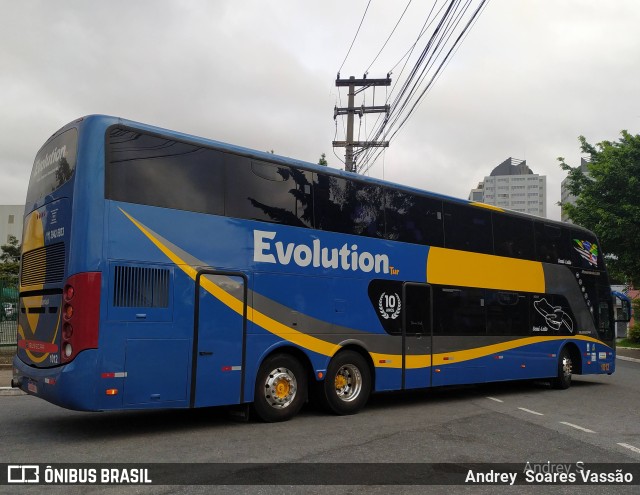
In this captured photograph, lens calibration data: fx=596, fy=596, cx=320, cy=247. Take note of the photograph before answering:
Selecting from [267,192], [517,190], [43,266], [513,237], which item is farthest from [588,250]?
[517,190]

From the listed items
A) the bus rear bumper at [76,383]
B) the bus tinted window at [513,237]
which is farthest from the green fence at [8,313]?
the bus tinted window at [513,237]

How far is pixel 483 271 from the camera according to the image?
11812mm

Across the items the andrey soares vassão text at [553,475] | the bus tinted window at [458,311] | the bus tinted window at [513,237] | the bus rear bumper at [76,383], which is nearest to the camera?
the andrey soares vassão text at [553,475]

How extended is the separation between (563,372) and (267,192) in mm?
9053

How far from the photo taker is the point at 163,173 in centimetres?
746

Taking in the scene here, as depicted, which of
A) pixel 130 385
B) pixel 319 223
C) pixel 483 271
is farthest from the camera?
pixel 483 271

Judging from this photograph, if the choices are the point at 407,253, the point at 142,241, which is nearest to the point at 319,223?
the point at 407,253

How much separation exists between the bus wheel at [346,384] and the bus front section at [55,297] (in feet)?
12.0

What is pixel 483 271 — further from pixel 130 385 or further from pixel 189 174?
pixel 130 385

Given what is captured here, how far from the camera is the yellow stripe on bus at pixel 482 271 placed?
35.9ft

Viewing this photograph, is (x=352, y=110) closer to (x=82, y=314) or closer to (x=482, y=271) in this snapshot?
(x=482, y=271)

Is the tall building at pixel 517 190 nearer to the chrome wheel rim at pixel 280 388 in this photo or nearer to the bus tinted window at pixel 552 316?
the bus tinted window at pixel 552 316

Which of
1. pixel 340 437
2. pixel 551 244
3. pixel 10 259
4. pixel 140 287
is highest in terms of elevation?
pixel 10 259

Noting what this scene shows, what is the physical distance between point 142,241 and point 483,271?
7.10 meters
